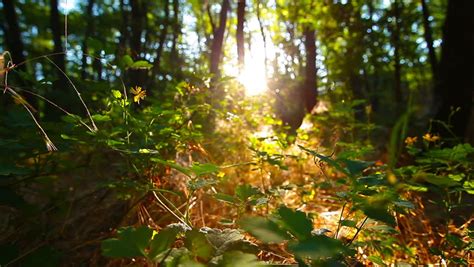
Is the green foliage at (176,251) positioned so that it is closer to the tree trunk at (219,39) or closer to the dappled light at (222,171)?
the dappled light at (222,171)

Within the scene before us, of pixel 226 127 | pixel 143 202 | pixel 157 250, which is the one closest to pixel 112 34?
pixel 226 127

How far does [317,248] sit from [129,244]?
50cm

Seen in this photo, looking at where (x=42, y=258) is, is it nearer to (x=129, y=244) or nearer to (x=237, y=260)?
(x=129, y=244)

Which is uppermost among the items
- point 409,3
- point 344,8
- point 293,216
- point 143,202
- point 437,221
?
point 409,3

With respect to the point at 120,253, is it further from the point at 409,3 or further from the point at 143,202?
the point at 409,3

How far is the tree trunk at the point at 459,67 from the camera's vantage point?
4.29 meters

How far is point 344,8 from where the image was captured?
25.1 feet

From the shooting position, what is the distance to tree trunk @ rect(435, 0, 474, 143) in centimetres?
429

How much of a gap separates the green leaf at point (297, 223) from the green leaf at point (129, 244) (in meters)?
0.37

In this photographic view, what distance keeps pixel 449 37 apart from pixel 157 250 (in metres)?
4.66

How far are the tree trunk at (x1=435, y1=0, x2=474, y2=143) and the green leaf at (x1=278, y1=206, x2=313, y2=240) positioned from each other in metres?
3.98

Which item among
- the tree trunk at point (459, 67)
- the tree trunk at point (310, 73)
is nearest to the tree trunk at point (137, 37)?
the tree trunk at point (310, 73)

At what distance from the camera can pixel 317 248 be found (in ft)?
2.81

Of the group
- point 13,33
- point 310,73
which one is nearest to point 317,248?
point 13,33
